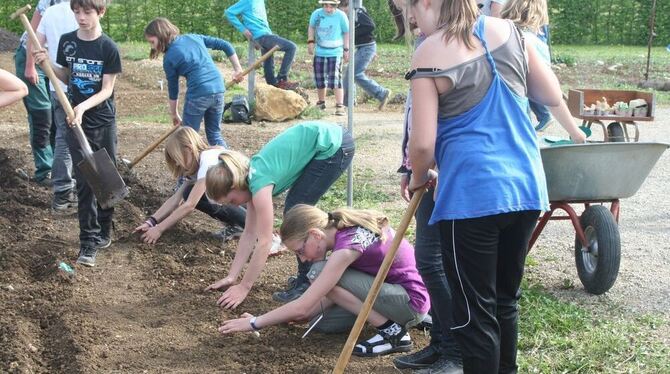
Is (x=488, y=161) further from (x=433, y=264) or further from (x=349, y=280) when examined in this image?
(x=349, y=280)

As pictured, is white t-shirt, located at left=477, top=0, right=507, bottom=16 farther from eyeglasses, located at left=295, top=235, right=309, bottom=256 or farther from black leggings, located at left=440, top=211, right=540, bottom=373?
black leggings, located at left=440, top=211, right=540, bottom=373

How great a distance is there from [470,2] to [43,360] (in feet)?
8.55

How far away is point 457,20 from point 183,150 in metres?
2.73

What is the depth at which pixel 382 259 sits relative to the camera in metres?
4.36

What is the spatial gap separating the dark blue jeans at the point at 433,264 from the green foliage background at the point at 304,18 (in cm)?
2141

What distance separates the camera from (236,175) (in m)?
4.64

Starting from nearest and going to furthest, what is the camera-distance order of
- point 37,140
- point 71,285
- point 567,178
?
point 567,178
point 71,285
point 37,140

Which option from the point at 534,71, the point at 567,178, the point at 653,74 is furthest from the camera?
the point at 653,74

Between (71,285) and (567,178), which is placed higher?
(567,178)

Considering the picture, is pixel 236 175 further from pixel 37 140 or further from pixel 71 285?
pixel 37 140

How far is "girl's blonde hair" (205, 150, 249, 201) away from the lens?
4633 millimetres

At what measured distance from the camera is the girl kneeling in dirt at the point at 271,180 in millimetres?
4662

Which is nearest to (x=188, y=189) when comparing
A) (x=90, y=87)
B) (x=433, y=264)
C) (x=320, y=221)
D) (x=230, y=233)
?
(x=230, y=233)

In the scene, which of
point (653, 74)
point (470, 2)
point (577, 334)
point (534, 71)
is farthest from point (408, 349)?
point (653, 74)
